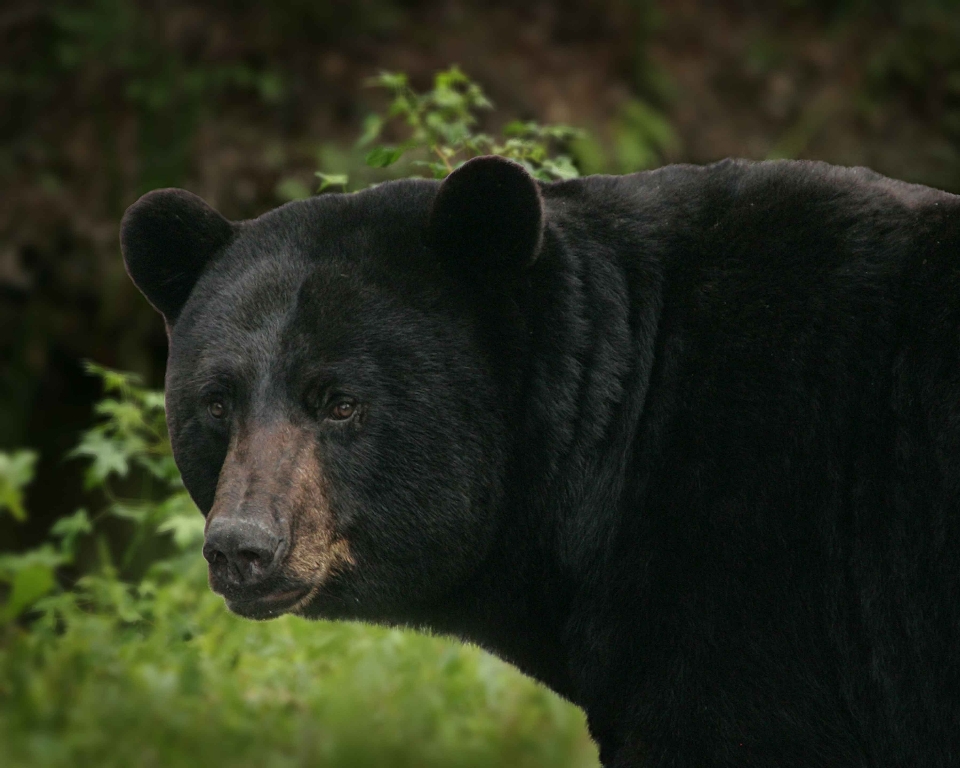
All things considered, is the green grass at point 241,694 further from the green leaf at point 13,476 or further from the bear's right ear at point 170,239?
the bear's right ear at point 170,239

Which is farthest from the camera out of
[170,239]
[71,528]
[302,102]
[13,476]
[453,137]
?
[302,102]

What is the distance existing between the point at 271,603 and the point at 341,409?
536 mm

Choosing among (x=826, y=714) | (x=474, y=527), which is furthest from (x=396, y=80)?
(x=826, y=714)

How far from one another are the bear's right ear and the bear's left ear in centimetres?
72

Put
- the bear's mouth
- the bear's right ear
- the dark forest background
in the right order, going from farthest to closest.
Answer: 1. the dark forest background
2. the bear's right ear
3. the bear's mouth

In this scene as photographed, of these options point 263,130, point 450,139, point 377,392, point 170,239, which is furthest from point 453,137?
point 263,130

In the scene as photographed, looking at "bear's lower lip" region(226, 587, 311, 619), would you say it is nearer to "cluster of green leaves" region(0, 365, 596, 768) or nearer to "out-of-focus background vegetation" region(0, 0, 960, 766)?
"cluster of green leaves" region(0, 365, 596, 768)

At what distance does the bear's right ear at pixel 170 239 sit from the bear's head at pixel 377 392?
0.89 feet

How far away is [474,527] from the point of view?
3438 mm

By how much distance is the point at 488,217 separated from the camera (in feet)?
11.2

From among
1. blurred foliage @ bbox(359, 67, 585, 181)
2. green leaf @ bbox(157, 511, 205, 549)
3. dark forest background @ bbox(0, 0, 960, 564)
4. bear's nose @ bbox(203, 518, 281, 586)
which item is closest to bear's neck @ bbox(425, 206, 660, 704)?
bear's nose @ bbox(203, 518, 281, 586)

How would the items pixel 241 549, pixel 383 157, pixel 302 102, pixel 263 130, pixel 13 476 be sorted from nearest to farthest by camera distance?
pixel 13 476 < pixel 241 549 < pixel 383 157 < pixel 263 130 < pixel 302 102

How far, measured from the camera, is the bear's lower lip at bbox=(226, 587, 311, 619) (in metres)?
3.28

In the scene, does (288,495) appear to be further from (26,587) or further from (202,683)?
(202,683)
